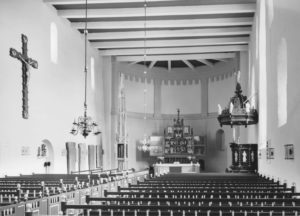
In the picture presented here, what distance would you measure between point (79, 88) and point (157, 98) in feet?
36.3

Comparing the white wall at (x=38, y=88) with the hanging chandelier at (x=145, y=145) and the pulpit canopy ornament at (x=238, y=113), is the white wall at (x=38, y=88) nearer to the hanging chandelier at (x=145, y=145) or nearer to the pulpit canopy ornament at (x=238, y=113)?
the hanging chandelier at (x=145, y=145)

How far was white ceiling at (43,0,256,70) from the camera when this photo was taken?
814 inches

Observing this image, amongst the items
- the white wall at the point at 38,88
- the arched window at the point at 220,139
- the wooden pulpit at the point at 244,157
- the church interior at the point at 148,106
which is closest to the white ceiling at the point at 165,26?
the church interior at the point at 148,106

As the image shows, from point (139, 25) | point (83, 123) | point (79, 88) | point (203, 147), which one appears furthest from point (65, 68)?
point (203, 147)

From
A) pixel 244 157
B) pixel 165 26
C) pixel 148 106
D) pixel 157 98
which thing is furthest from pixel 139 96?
pixel 244 157

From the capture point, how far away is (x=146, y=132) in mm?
34000

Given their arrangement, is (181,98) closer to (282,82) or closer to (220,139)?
(220,139)

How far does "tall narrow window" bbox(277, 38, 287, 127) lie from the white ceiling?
312 inches

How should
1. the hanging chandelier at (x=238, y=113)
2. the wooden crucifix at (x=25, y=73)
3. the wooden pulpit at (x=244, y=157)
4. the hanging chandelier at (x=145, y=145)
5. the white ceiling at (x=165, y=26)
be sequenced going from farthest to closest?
the hanging chandelier at (x=145, y=145) < the wooden pulpit at (x=244, y=157) < the white ceiling at (x=165, y=26) < the hanging chandelier at (x=238, y=113) < the wooden crucifix at (x=25, y=73)

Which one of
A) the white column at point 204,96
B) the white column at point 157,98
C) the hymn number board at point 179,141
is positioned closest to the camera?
the hymn number board at point 179,141

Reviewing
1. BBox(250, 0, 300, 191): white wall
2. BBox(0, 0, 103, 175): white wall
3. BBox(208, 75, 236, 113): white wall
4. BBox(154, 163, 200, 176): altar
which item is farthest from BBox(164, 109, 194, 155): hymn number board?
BBox(250, 0, 300, 191): white wall

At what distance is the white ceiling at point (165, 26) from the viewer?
20672 mm

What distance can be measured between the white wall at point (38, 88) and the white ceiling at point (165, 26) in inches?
51.9

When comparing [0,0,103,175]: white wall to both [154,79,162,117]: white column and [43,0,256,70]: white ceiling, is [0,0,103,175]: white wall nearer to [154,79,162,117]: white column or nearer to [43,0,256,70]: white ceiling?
[43,0,256,70]: white ceiling
